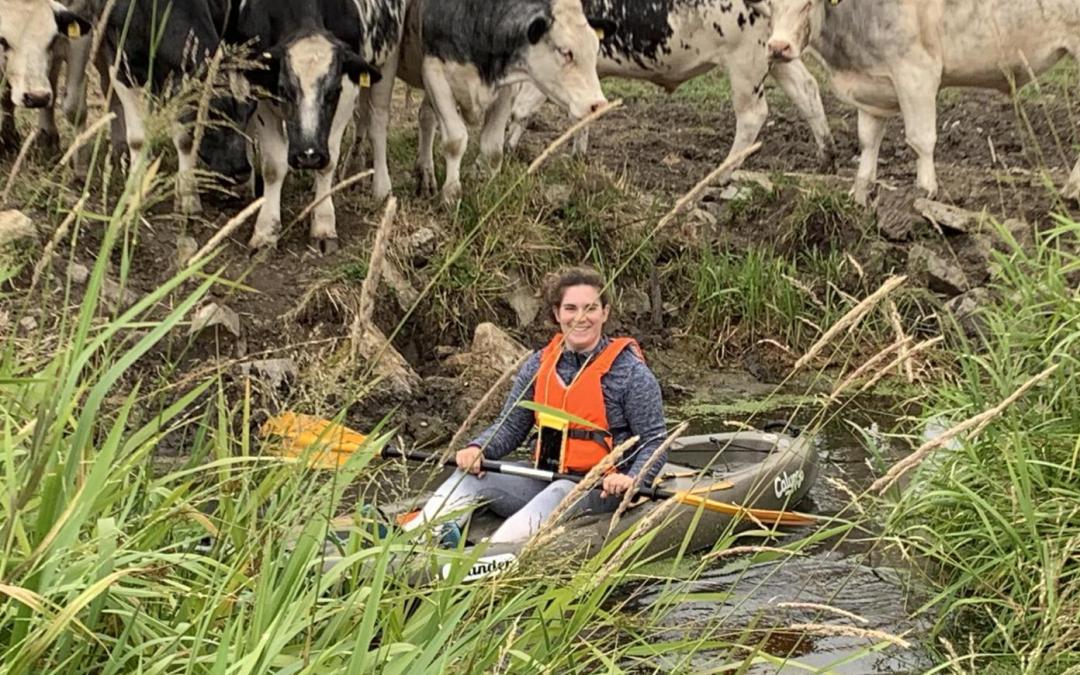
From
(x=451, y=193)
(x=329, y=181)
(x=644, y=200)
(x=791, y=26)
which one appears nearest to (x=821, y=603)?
(x=329, y=181)

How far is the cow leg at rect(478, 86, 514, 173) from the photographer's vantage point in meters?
10.3

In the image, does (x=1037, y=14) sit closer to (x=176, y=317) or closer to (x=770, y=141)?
(x=770, y=141)

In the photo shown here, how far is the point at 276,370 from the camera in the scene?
24.2 ft

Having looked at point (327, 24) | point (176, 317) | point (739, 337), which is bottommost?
point (739, 337)

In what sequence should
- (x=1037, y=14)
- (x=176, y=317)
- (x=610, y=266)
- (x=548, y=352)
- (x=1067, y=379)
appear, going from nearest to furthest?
(x=176, y=317) < (x=1067, y=379) < (x=548, y=352) < (x=610, y=266) < (x=1037, y=14)

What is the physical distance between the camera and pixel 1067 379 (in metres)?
4.80

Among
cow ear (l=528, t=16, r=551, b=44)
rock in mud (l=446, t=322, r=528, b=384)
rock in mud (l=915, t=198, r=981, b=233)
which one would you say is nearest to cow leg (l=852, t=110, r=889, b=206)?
rock in mud (l=915, t=198, r=981, b=233)

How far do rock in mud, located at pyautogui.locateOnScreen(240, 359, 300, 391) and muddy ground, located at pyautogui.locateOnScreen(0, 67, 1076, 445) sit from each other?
0.16 ft

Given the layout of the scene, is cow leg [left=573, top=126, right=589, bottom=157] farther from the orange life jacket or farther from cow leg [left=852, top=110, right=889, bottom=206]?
the orange life jacket

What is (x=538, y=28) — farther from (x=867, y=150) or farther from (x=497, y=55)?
(x=867, y=150)

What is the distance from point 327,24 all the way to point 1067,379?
6008mm

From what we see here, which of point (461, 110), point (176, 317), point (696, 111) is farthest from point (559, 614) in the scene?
point (696, 111)

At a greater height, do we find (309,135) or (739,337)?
(309,135)

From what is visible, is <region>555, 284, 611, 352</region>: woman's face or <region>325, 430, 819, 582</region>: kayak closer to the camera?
<region>325, 430, 819, 582</region>: kayak
